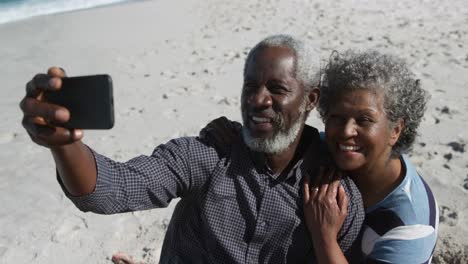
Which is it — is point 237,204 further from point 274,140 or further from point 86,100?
point 86,100

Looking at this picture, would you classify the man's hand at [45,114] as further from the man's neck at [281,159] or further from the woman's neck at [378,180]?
the woman's neck at [378,180]

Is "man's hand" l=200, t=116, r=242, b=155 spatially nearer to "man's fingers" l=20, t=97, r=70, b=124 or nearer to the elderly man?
the elderly man

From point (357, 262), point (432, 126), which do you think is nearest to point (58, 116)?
point (357, 262)

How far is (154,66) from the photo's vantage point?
767cm

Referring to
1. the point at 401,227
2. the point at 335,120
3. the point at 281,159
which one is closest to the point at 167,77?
the point at 281,159

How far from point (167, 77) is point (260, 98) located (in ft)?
16.8

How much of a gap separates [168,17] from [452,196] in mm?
7980

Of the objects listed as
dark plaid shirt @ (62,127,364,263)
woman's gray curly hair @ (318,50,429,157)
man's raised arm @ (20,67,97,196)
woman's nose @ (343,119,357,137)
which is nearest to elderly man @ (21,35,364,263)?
dark plaid shirt @ (62,127,364,263)

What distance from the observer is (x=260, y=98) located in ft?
7.24

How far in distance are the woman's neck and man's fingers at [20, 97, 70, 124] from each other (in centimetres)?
138

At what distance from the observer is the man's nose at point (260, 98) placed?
2.20m

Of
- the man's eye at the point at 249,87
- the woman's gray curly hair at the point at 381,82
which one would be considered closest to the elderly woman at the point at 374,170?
the woman's gray curly hair at the point at 381,82

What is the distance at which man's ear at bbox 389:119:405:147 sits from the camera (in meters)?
2.28

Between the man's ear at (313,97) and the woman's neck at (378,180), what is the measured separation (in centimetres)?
36
